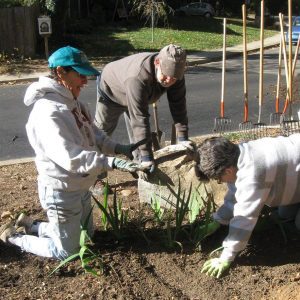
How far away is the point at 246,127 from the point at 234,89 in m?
4.60

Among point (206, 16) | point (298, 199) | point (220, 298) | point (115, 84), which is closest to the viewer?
point (220, 298)

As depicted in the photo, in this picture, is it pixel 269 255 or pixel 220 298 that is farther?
pixel 269 255

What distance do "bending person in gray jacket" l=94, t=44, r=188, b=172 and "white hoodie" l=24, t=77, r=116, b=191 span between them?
56cm

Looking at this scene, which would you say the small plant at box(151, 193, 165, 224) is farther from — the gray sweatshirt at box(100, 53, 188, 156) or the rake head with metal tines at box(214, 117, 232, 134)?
the rake head with metal tines at box(214, 117, 232, 134)

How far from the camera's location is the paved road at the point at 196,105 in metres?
7.24

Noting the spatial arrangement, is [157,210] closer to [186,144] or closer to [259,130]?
[186,144]

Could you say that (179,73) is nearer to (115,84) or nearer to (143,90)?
(143,90)

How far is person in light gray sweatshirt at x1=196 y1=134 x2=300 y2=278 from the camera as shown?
2.97m

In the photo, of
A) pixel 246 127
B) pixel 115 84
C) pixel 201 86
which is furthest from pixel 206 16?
pixel 115 84

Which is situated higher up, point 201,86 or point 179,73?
point 179,73

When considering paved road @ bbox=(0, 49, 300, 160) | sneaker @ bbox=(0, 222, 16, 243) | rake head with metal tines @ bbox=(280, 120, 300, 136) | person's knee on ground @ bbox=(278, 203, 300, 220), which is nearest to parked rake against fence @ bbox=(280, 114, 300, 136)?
rake head with metal tines @ bbox=(280, 120, 300, 136)

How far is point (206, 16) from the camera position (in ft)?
115

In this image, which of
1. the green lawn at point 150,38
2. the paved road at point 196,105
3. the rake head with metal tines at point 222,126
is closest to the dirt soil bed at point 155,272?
the paved road at point 196,105

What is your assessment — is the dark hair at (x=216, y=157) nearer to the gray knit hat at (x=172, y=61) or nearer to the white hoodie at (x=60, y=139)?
the white hoodie at (x=60, y=139)
